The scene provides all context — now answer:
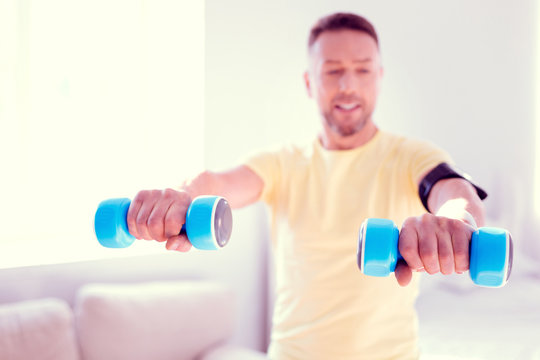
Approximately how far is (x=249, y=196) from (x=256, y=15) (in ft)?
3.90

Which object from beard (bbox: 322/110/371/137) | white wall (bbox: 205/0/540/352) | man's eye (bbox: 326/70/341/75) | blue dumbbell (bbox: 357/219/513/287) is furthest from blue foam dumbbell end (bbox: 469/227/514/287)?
white wall (bbox: 205/0/540/352)

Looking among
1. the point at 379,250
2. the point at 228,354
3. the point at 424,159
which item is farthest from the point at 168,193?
the point at 228,354

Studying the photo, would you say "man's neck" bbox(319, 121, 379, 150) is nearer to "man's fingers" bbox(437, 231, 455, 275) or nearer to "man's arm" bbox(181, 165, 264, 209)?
"man's arm" bbox(181, 165, 264, 209)

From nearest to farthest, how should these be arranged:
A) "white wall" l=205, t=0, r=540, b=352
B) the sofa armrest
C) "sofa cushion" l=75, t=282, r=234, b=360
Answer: "sofa cushion" l=75, t=282, r=234, b=360 < the sofa armrest < "white wall" l=205, t=0, r=540, b=352

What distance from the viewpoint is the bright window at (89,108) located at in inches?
76.2

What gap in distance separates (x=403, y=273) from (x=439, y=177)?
398 mm

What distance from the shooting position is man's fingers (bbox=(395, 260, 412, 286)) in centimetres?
63

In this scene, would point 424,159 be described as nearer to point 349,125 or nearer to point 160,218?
point 349,125

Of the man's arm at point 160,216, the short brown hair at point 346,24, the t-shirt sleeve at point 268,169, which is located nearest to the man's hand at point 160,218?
the man's arm at point 160,216

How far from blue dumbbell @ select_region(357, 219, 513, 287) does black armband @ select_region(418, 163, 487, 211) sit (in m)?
0.31

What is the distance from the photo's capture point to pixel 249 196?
125 centimetres

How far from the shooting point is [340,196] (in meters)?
1.22

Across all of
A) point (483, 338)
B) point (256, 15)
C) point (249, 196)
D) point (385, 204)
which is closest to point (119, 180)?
point (256, 15)

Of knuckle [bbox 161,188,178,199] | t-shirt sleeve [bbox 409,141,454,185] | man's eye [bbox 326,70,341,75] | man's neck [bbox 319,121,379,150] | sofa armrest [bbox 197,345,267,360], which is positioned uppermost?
man's eye [bbox 326,70,341,75]
